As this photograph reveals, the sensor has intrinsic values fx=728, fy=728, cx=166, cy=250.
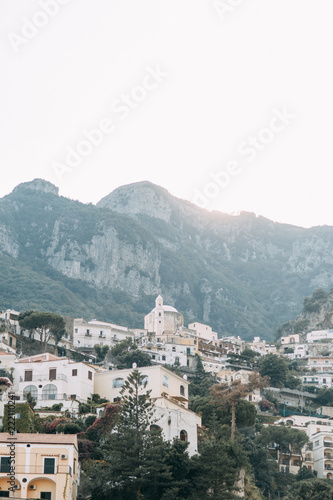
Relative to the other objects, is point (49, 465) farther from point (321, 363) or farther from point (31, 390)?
point (321, 363)

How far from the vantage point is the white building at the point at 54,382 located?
58.1 meters

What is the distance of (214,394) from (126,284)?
136041 millimetres

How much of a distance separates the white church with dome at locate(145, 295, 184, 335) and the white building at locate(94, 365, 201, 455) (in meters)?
66.7

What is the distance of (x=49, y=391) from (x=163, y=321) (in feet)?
239

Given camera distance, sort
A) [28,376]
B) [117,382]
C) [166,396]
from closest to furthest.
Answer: [166,396] → [117,382] → [28,376]

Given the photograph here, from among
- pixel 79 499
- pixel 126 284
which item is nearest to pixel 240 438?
pixel 79 499

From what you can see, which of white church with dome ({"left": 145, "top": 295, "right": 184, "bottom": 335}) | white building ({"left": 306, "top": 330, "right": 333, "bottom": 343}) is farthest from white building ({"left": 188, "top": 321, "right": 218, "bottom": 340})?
white building ({"left": 306, "top": 330, "right": 333, "bottom": 343})

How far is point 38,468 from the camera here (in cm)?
3912

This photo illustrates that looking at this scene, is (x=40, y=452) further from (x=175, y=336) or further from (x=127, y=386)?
(x=175, y=336)

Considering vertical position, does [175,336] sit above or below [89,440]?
above

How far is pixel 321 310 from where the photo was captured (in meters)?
156

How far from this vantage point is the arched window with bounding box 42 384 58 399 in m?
58.5

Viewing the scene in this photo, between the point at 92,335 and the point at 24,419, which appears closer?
the point at 24,419

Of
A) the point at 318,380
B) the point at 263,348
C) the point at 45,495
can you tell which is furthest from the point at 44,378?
the point at 263,348
